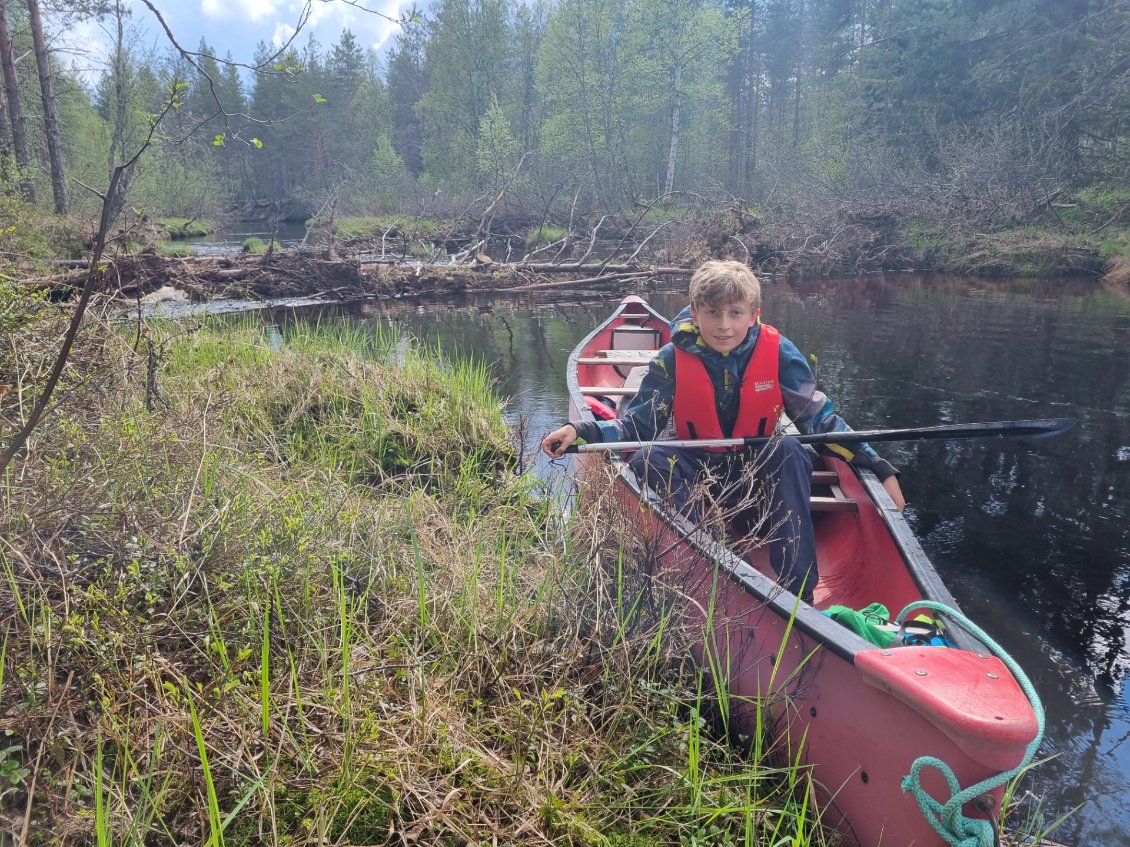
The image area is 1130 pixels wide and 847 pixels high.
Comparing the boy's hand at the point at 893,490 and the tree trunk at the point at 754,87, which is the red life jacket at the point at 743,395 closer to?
the boy's hand at the point at 893,490

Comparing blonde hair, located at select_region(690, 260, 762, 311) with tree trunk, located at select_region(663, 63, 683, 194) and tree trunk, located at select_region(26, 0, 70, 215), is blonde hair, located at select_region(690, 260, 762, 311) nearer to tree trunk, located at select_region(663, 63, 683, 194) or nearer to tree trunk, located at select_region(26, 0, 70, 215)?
tree trunk, located at select_region(26, 0, 70, 215)

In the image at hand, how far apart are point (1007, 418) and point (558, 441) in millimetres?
5062

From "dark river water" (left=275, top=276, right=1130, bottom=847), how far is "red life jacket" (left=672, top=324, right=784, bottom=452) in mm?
876

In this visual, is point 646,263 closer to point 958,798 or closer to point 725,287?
point 725,287

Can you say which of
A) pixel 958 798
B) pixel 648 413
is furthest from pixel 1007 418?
pixel 958 798

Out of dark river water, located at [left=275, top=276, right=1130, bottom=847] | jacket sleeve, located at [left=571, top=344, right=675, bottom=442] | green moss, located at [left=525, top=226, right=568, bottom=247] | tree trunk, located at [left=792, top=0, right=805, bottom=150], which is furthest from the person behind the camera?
tree trunk, located at [left=792, top=0, right=805, bottom=150]

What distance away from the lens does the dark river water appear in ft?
10.0

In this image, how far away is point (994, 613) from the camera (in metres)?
3.72

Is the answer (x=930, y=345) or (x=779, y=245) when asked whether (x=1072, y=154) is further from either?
(x=930, y=345)

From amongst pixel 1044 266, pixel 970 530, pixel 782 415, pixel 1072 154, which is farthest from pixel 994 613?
pixel 1072 154

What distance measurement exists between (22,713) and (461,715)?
109 centimetres

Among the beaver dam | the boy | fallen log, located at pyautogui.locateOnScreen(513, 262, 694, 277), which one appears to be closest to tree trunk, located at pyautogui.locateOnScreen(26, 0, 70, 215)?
the beaver dam

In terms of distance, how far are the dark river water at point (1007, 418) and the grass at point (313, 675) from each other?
1.35m

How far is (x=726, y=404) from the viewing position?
345cm
